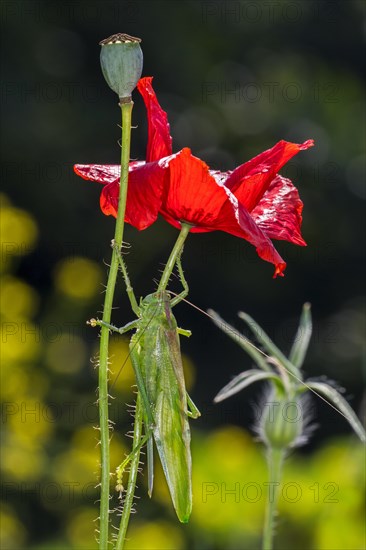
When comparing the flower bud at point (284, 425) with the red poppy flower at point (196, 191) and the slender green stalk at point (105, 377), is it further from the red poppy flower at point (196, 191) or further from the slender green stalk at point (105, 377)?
the slender green stalk at point (105, 377)

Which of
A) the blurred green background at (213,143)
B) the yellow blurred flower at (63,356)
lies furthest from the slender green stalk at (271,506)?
the blurred green background at (213,143)

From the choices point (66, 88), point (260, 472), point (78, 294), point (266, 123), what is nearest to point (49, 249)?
point (66, 88)

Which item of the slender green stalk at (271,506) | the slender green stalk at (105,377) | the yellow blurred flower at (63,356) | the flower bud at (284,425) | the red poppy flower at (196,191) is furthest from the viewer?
the yellow blurred flower at (63,356)

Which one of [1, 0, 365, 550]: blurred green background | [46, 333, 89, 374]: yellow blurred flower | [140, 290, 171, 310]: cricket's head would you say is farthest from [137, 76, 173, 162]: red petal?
[1, 0, 365, 550]: blurred green background

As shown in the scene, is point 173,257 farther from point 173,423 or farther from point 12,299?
point 12,299

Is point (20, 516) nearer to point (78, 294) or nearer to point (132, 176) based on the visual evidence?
point (78, 294)

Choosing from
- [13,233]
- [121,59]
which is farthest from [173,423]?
[13,233]

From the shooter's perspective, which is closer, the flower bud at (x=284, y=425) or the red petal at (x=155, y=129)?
the red petal at (x=155, y=129)

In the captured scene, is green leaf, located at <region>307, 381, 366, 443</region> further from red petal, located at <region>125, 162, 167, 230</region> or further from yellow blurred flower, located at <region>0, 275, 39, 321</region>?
yellow blurred flower, located at <region>0, 275, 39, 321</region>
